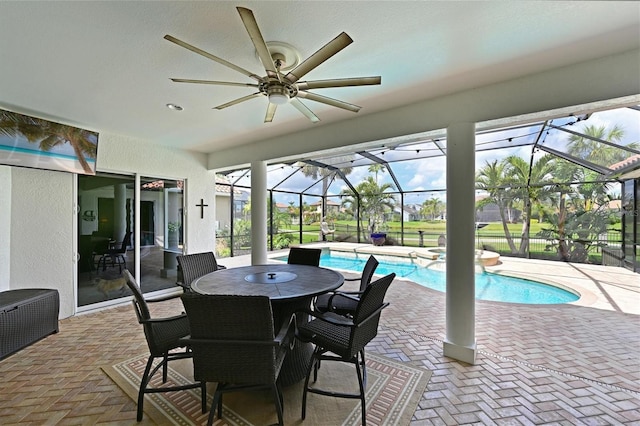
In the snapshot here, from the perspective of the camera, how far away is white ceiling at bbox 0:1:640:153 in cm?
170

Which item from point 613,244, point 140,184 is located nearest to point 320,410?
point 140,184

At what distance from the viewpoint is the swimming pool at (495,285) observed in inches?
213

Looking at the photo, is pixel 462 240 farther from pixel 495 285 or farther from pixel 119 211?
pixel 119 211

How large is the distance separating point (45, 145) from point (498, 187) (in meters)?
11.0

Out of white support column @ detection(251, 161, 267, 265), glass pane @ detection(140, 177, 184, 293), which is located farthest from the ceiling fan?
glass pane @ detection(140, 177, 184, 293)

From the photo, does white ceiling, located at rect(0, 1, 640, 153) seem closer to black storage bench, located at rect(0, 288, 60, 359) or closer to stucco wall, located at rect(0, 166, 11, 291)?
stucco wall, located at rect(0, 166, 11, 291)

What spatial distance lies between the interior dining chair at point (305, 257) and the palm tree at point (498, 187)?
24.7 ft

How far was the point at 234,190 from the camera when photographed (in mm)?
8656

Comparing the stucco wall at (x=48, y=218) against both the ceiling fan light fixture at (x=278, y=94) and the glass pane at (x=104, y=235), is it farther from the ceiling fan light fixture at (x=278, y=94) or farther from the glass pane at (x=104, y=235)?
the ceiling fan light fixture at (x=278, y=94)

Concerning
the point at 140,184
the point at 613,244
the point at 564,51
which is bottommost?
the point at 613,244

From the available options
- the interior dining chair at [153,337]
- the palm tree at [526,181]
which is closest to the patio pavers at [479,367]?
the interior dining chair at [153,337]

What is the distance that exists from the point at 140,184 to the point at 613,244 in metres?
11.2

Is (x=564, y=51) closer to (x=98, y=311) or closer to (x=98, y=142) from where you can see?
(x=98, y=142)

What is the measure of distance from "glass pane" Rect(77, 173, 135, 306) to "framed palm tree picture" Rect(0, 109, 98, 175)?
0.38 metres
